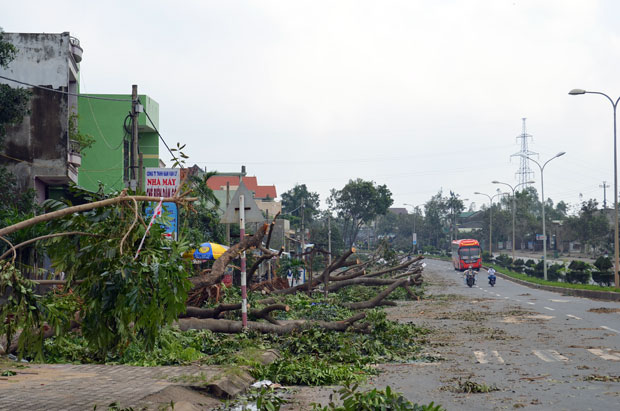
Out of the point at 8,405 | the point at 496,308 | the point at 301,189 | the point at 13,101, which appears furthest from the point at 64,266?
the point at 301,189

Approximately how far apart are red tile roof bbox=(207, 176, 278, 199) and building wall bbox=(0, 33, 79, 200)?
58901 mm

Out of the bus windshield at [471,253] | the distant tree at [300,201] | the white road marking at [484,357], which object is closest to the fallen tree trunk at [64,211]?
the white road marking at [484,357]

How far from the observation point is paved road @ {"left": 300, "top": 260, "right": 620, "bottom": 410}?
7969 mm

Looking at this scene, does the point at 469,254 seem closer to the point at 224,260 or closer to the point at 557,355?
the point at 224,260

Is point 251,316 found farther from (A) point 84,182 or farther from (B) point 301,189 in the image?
(B) point 301,189

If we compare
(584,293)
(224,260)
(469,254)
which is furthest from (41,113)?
(469,254)

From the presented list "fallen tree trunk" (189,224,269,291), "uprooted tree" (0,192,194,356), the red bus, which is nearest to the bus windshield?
the red bus

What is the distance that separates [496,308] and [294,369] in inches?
631

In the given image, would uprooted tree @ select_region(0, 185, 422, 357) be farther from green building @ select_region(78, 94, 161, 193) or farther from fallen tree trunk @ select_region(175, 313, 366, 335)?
green building @ select_region(78, 94, 161, 193)

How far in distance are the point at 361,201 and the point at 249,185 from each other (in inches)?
676

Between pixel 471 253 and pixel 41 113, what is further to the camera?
pixel 471 253

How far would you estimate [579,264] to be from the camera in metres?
40.9

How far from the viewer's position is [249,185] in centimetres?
9638

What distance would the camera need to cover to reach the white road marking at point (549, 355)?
11188 mm
